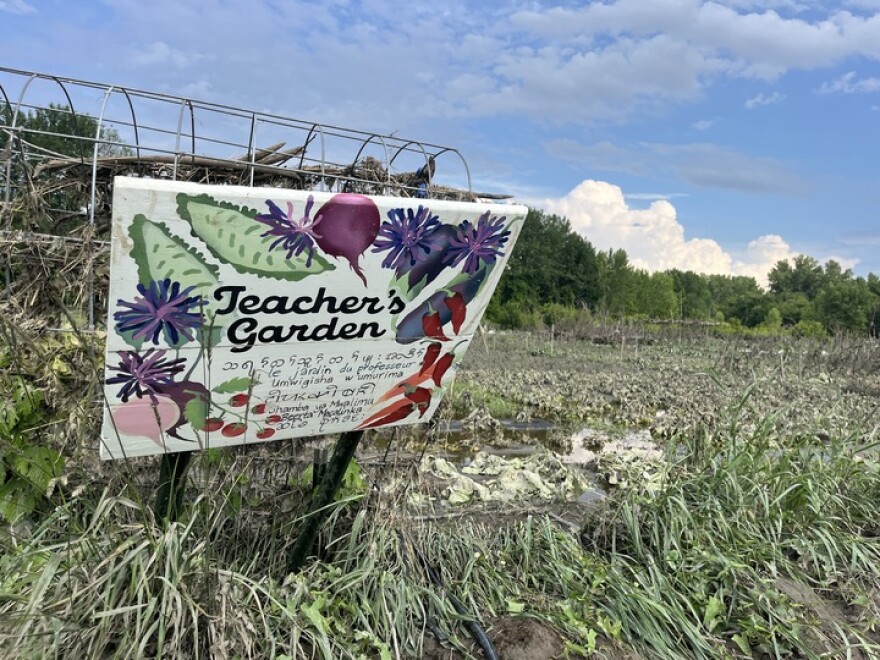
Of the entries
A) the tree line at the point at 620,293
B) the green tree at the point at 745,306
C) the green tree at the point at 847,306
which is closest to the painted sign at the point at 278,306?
the tree line at the point at 620,293

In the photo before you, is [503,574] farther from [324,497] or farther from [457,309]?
[457,309]

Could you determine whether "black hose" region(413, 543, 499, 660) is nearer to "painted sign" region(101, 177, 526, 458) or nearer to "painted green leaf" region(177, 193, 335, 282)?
"painted sign" region(101, 177, 526, 458)

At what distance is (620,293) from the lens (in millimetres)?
59062

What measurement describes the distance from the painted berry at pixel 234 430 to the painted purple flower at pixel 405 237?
2.71 ft

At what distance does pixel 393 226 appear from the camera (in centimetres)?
231

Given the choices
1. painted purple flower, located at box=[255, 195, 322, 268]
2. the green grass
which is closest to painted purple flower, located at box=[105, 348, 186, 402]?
the green grass

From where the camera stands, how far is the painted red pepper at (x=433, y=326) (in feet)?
8.59

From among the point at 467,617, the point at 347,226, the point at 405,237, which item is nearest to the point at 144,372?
the point at 347,226

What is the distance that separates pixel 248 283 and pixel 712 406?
10.1 metres

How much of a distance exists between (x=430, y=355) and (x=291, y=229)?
897 mm

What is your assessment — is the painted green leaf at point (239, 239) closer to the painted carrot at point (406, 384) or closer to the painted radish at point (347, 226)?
the painted radish at point (347, 226)

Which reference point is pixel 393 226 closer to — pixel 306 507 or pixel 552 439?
pixel 306 507

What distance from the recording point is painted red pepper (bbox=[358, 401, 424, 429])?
108 inches

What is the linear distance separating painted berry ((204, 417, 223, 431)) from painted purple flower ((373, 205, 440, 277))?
85 centimetres
